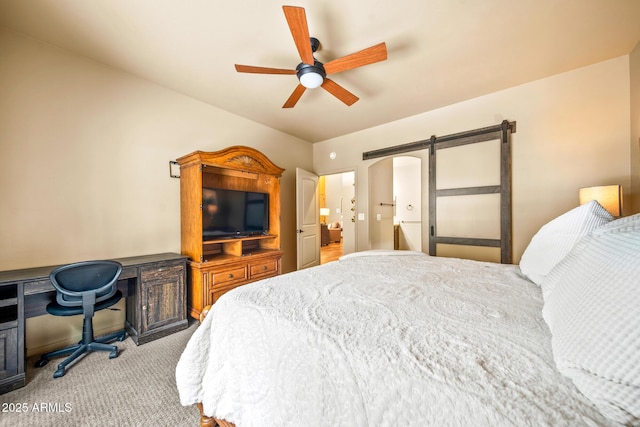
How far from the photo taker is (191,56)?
2250 millimetres

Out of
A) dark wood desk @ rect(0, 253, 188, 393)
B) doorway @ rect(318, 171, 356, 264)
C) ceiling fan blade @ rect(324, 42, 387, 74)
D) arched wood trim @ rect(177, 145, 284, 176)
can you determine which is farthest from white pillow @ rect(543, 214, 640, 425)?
doorway @ rect(318, 171, 356, 264)

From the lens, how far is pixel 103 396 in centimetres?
159

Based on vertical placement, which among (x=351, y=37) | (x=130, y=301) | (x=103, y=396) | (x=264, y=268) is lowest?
(x=103, y=396)

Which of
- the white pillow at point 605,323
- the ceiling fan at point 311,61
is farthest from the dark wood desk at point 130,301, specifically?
the white pillow at point 605,323

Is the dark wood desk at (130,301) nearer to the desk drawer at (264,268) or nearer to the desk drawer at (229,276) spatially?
the desk drawer at (229,276)

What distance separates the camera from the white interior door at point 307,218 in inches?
161

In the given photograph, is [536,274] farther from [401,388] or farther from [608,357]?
[401,388]

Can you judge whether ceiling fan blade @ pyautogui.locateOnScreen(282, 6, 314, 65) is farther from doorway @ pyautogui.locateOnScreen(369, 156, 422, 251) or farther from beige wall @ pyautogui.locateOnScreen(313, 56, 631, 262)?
doorway @ pyautogui.locateOnScreen(369, 156, 422, 251)

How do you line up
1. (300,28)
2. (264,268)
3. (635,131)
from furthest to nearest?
1. (264,268)
2. (635,131)
3. (300,28)

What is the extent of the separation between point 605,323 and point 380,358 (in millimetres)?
561

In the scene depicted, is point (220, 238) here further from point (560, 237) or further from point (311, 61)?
point (560, 237)

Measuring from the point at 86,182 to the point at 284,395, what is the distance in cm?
281

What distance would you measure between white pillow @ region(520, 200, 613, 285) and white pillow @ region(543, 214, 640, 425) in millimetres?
441

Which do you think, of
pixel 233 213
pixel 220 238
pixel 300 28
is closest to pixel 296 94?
pixel 300 28
